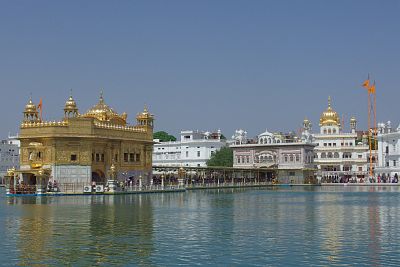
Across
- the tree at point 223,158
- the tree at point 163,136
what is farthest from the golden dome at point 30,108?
the tree at point 163,136

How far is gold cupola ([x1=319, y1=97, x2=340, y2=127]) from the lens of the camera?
315ft

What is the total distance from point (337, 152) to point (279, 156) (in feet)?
34.9

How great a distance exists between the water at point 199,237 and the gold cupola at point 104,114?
23.8 m

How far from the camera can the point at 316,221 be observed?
84.8 ft

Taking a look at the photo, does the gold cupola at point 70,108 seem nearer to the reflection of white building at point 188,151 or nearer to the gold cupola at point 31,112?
the gold cupola at point 31,112

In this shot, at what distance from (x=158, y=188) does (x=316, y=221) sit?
100ft

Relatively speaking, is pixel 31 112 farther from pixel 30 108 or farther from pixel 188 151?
pixel 188 151

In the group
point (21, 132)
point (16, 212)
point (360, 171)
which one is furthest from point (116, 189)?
point (360, 171)

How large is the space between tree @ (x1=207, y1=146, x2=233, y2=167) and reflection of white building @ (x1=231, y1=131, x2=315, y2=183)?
209 centimetres

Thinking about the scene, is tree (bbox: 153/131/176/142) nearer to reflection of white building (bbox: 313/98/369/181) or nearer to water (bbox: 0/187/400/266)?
reflection of white building (bbox: 313/98/369/181)

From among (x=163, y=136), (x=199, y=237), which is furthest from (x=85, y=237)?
(x=163, y=136)

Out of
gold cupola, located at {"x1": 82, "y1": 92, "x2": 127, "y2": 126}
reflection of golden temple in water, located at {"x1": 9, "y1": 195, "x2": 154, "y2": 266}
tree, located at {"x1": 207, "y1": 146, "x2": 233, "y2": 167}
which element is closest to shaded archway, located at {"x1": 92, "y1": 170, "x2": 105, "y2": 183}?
gold cupola, located at {"x1": 82, "y1": 92, "x2": 127, "y2": 126}

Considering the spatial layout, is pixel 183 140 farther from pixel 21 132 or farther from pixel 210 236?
pixel 210 236

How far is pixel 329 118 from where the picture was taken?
96.6 meters
